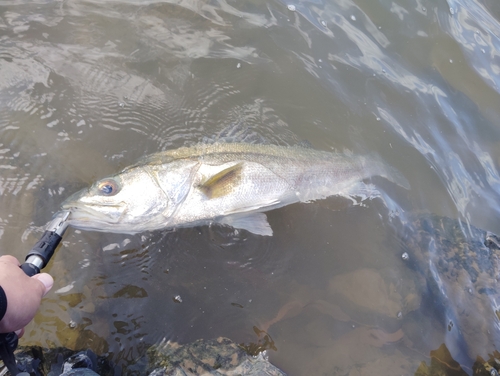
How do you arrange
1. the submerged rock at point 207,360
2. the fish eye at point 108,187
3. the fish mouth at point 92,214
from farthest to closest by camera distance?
the fish eye at point 108,187 → the fish mouth at point 92,214 → the submerged rock at point 207,360

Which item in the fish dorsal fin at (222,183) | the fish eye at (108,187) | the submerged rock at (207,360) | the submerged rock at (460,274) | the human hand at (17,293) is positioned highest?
the submerged rock at (460,274)

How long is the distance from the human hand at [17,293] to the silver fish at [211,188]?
1.14 m

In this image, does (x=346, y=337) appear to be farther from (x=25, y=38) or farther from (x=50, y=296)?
(x=25, y=38)

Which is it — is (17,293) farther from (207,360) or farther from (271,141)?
(271,141)

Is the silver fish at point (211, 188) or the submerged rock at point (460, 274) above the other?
the submerged rock at point (460, 274)

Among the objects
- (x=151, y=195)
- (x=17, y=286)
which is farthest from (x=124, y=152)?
(x=17, y=286)

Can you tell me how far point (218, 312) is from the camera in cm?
364

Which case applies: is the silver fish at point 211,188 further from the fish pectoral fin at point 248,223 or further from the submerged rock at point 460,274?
the submerged rock at point 460,274

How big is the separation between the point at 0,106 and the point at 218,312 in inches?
138

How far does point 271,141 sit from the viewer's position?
16.1ft

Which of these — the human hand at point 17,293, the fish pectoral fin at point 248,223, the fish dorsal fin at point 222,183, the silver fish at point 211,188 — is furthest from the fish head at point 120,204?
the human hand at point 17,293

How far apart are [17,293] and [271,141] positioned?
140 inches

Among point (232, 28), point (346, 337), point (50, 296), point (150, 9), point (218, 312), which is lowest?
point (50, 296)

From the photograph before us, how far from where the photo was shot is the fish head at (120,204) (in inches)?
128
